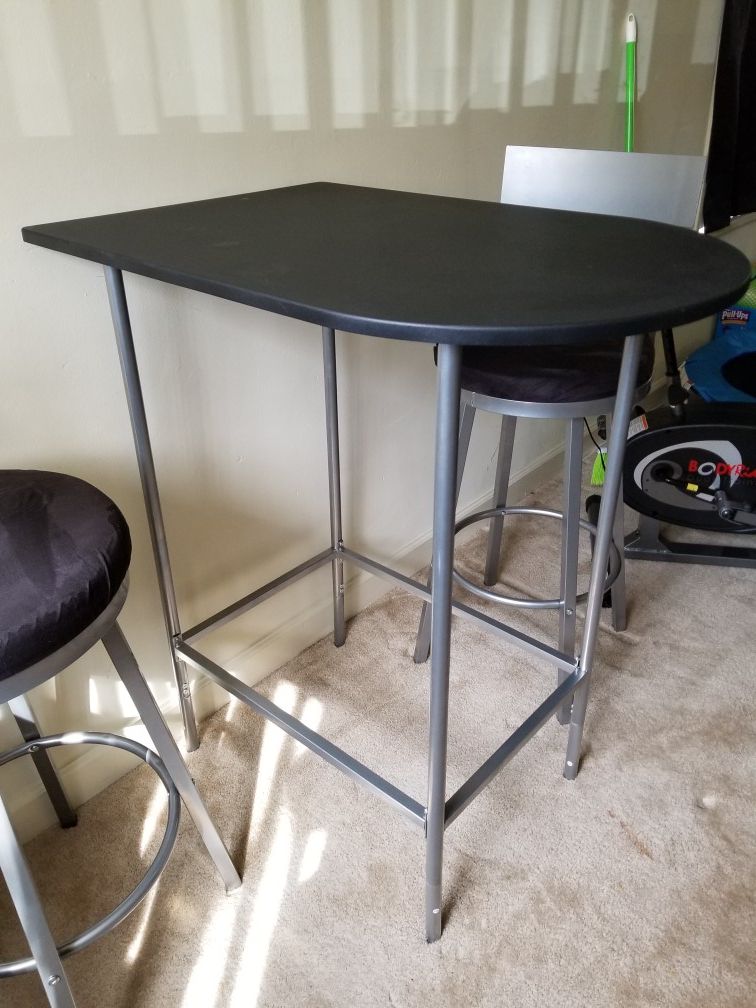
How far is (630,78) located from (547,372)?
1.49 m

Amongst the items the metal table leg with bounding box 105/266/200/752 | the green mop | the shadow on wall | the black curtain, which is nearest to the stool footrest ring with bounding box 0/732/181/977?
the metal table leg with bounding box 105/266/200/752

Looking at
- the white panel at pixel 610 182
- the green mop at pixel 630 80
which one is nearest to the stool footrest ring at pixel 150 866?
the white panel at pixel 610 182

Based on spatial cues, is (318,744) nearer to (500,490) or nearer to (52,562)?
(52,562)

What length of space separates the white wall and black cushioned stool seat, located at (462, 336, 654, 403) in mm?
492

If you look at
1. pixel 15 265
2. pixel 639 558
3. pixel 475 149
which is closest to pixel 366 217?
pixel 15 265

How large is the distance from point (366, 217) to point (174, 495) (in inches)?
25.4

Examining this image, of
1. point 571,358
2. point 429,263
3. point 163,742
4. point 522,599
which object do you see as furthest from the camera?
point 522,599

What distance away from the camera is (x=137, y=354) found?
132 cm

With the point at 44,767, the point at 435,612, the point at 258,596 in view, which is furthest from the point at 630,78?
the point at 44,767

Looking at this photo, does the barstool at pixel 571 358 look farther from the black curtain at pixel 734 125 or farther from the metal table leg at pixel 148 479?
the black curtain at pixel 734 125

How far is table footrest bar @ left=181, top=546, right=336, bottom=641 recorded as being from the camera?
1.46 m

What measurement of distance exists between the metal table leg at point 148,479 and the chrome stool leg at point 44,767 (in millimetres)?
261

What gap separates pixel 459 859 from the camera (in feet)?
4.46

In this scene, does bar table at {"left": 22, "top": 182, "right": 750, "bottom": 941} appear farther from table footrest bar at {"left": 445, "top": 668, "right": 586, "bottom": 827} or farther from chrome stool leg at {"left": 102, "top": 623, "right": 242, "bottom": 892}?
chrome stool leg at {"left": 102, "top": 623, "right": 242, "bottom": 892}
